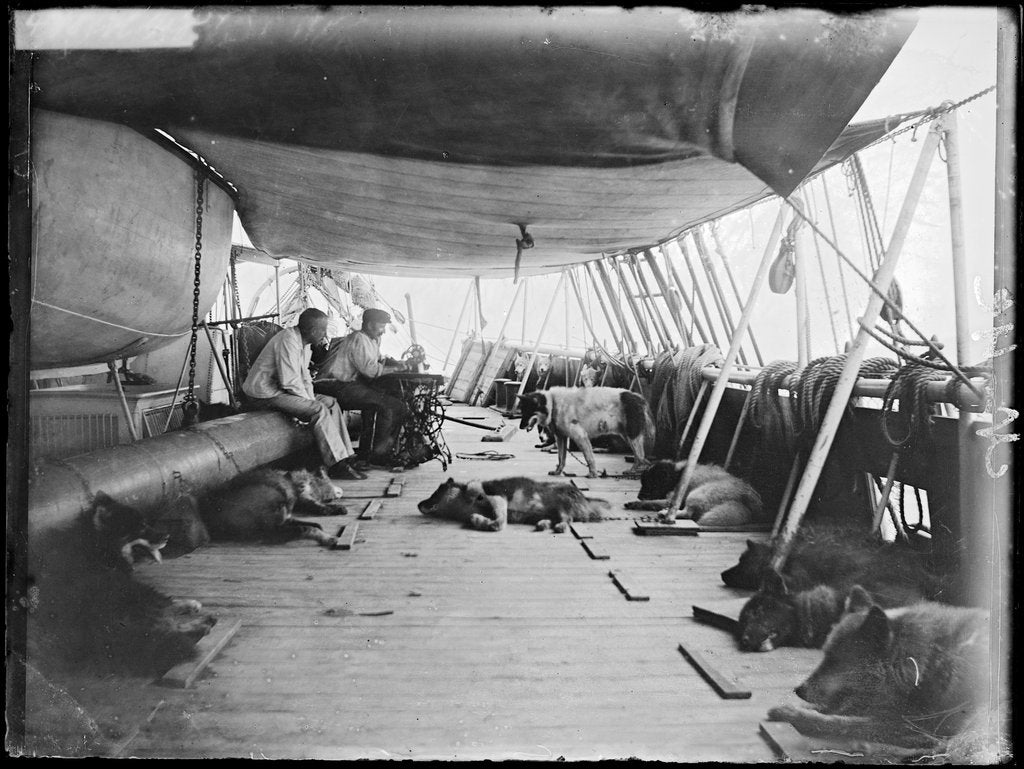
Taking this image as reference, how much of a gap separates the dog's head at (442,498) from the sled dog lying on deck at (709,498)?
56.2 inches

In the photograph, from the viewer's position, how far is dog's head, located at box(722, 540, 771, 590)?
3.04m

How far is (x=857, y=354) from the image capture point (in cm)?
330

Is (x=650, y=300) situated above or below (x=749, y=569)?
above

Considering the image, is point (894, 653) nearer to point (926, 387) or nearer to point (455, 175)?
point (926, 387)

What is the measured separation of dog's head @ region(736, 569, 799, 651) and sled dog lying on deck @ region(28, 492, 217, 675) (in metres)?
2.19

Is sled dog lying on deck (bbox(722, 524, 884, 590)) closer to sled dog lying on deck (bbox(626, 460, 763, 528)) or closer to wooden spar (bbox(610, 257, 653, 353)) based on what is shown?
sled dog lying on deck (bbox(626, 460, 763, 528))

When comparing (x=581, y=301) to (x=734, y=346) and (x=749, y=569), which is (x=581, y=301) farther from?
(x=749, y=569)

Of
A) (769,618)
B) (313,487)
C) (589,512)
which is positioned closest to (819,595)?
(769,618)

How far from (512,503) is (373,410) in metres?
2.71

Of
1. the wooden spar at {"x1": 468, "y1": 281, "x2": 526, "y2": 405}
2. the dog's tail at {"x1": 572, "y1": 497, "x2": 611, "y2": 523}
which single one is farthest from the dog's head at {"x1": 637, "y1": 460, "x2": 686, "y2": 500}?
the wooden spar at {"x1": 468, "y1": 281, "x2": 526, "y2": 405}

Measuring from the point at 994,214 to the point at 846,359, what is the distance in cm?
180

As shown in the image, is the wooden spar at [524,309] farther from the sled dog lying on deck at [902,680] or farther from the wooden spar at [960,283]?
the sled dog lying on deck at [902,680]

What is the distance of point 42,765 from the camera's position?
1.74 m

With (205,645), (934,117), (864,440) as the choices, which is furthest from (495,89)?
(864,440)
